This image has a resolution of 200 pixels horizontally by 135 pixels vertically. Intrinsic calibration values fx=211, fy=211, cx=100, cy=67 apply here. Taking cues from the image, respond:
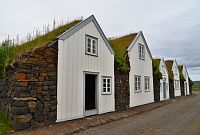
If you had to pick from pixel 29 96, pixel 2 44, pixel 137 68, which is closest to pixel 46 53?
pixel 29 96

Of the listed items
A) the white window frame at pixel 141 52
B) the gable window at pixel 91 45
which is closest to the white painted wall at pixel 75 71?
the gable window at pixel 91 45

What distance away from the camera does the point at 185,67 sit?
150ft

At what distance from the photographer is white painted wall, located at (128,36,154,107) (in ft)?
62.2

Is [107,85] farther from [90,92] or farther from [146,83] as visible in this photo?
[146,83]

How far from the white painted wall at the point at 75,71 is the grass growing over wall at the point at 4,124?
244 cm

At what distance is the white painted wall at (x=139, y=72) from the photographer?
18961mm

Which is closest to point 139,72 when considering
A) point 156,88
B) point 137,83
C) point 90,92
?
point 137,83

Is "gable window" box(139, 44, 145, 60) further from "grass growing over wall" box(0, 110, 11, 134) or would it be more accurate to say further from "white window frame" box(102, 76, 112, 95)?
"grass growing over wall" box(0, 110, 11, 134)

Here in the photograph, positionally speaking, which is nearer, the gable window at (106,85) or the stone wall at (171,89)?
the gable window at (106,85)

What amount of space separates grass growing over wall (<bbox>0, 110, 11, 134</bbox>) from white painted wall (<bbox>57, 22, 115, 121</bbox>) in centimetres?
244

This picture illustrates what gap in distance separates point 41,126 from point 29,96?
1.58 meters

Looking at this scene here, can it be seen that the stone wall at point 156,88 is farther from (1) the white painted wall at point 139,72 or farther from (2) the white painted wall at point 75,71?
(2) the white painted wall at point 75,71

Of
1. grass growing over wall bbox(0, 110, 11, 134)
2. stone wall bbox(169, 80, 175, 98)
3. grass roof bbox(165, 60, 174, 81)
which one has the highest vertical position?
grass roof bbox(165, 60, 174, 81)

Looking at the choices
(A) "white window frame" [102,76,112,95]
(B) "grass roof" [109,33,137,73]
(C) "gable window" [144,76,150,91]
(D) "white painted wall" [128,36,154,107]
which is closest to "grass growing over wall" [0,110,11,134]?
(A) "white window frame" [102,76,112,95]
